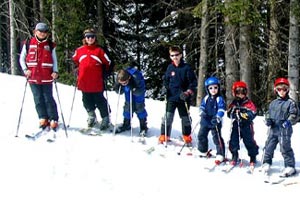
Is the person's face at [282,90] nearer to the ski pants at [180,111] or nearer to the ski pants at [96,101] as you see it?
the ski pants at [180,111]

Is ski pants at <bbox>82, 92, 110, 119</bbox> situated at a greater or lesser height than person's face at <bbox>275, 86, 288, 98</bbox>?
lesser

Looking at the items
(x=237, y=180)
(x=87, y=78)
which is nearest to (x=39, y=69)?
(x=87, y=78)

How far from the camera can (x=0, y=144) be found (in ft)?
27.6

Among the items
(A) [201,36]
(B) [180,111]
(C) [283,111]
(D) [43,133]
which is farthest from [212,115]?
(A) [201,36]

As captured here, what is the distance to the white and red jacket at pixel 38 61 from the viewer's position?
902cm

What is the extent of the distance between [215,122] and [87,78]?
2.55 metres

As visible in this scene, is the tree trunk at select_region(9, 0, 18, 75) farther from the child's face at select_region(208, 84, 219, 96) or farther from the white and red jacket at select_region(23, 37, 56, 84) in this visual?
the child's face at select_region(208, 84, 219, 96)

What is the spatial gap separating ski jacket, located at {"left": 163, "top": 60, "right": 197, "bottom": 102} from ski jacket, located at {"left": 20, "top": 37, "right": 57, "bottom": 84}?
2222mm

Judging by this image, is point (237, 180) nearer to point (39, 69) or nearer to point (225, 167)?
point (225, 167)

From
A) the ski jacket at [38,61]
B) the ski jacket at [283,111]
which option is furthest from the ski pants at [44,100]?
the ski jacket at [283,111]

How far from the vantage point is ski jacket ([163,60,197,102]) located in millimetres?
9078

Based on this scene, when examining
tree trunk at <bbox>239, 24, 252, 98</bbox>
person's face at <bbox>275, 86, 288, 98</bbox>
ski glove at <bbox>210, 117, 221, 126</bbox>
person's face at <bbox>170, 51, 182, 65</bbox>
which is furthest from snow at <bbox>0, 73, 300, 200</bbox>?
tree trunk at <bbox>239, 24, 252, 98</bbox>

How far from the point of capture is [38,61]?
356 inches

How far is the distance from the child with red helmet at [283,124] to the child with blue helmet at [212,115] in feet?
2.60
